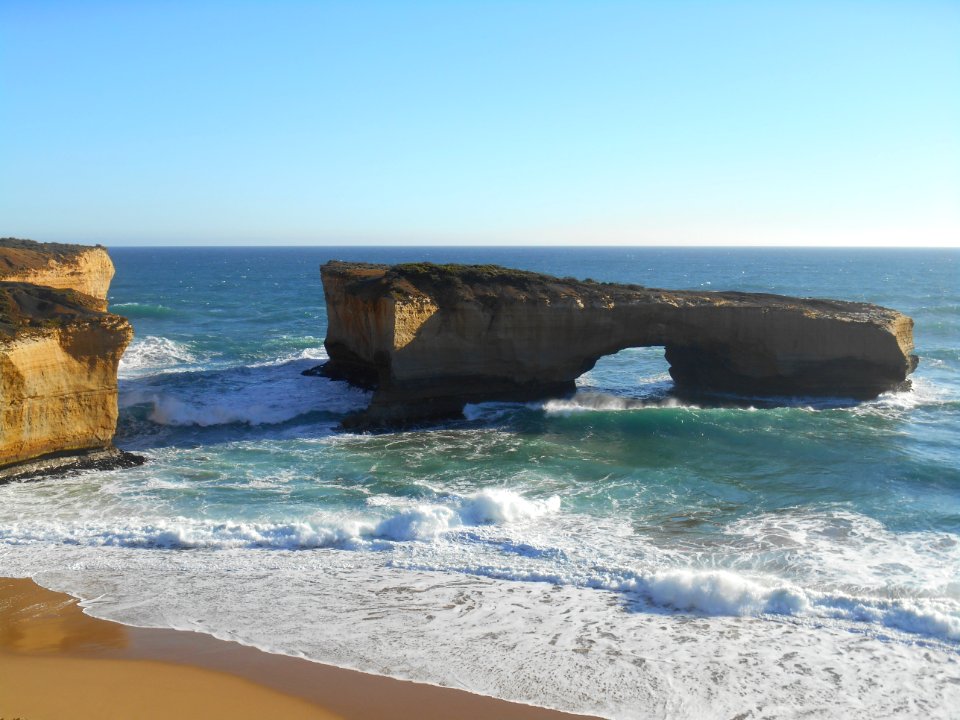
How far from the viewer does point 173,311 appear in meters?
44.3

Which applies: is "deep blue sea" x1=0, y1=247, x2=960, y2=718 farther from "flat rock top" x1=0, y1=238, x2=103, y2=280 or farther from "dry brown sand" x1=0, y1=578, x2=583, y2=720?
"flat rock top" x1=0, y1=238, x2=103, y2=280

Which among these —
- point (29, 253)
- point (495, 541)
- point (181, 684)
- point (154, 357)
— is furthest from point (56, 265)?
point (181, 684)

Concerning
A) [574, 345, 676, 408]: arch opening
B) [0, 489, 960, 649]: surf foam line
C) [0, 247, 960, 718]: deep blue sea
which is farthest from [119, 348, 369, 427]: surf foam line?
[0, 489, 960, 649]: surf foam line

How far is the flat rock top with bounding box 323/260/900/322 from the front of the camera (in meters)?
21.1

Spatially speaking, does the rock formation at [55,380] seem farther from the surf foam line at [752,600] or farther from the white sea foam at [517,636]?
Result: the surf foam line at [752,600]

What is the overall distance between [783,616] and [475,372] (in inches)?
484

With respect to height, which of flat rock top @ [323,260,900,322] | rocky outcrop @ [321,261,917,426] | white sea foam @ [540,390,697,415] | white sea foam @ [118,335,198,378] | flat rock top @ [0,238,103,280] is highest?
flat rock top @ [0,238,103,280]

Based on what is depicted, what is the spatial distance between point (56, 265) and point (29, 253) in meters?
1.21

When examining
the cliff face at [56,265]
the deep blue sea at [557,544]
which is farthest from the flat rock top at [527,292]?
the cliff face at [56,265]

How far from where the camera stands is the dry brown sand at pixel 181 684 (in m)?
8.25

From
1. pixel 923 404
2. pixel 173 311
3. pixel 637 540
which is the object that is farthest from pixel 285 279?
pixel 637 540

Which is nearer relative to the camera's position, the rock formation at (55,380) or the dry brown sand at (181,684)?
the dry brown sand at (181,684)

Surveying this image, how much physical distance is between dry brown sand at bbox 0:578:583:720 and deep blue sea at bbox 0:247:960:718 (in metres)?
0.33

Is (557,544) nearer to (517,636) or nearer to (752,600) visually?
(517,636)
